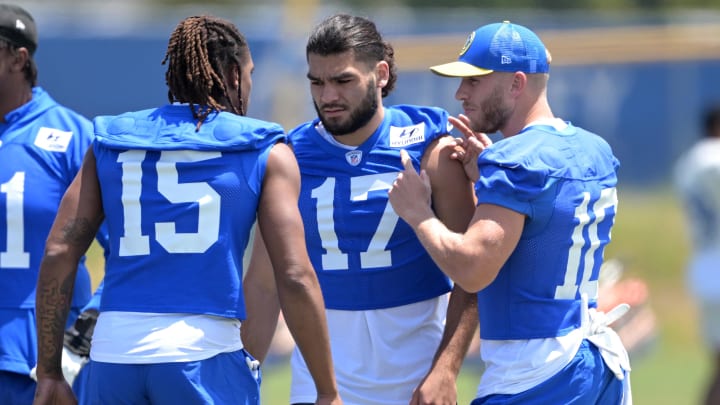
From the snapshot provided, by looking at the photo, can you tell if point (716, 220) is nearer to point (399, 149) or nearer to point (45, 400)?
point (399, 149)

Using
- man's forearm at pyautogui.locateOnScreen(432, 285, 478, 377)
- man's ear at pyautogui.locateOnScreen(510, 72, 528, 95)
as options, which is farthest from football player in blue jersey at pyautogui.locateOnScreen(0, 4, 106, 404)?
man's ear at pyautogui.locateOnScreen(510, 72, 528, 95)

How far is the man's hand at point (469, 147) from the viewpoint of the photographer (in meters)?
4.21

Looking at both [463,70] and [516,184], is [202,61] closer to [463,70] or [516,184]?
[463,70]

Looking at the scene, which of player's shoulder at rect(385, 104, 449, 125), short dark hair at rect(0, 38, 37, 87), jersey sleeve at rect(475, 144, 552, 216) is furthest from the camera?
short dark hair at rect(0, 38, 37, 87)

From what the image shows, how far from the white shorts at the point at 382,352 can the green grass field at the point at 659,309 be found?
442 cm

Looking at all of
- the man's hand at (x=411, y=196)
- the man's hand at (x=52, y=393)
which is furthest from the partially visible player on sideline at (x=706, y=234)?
the man's hand at (x=52, y=393)

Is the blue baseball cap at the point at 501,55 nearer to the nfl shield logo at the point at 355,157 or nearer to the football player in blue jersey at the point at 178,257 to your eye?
the nfl shield logo at the point at 355,157

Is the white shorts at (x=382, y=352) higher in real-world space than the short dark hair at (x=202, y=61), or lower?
lower

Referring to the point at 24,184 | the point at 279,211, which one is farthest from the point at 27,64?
the point at 279,211

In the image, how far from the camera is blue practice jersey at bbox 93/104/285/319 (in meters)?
3.72

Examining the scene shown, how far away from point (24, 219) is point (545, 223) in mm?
2112

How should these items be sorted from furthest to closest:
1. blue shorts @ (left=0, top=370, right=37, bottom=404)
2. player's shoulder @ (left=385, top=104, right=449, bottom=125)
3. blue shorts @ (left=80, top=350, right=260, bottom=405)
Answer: blue shorts @ (left=0, top=370, right=37, bottom=404), player's shoulder @ (left=385, top=104, right=449, bottom=125), blue shorts @ (left=80, top=350, right=260, bottom=405)

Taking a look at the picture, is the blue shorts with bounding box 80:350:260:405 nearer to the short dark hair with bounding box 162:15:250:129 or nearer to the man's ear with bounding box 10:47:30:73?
the short dark hair with bounding box 162:15:250:129

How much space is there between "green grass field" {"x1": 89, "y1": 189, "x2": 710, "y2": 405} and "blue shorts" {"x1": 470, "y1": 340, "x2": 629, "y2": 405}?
475 centimetres
